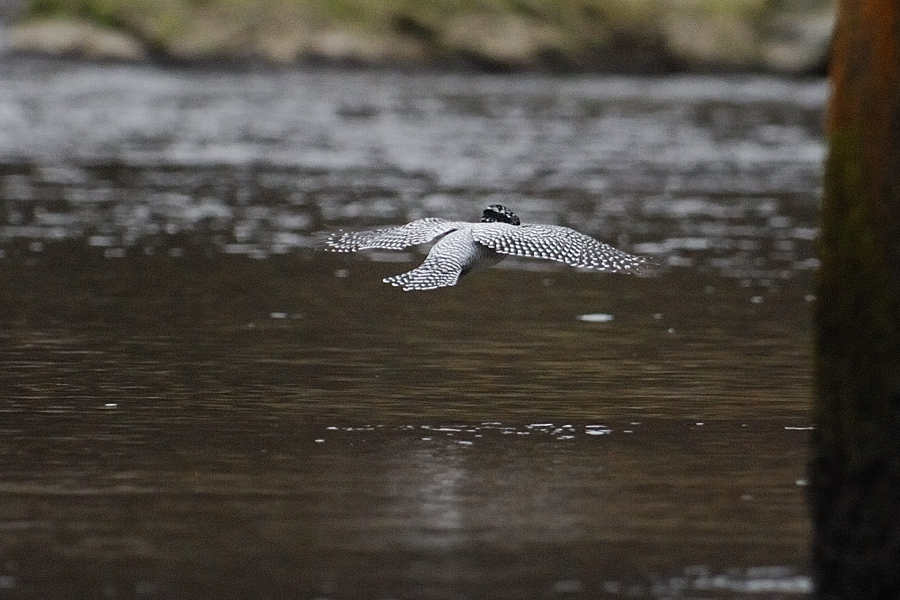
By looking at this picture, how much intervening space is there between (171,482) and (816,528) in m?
3.10

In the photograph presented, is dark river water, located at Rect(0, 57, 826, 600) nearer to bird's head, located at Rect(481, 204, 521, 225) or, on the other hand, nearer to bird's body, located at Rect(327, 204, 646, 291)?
bird's body, located at Rect(327, 204, 646, 291)

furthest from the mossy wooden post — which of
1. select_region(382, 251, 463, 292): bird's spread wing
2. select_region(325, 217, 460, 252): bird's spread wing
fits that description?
select_region(325, 217, 460, 252): bird's spread wing

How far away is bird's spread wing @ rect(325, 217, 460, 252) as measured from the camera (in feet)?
38.4

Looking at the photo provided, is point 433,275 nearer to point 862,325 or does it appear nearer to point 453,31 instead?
point 862,325

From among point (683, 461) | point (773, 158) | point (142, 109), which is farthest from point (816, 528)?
point (142, 109)

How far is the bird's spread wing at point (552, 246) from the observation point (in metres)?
11.6

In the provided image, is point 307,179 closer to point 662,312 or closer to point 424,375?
point 662,312

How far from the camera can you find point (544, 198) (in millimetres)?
24500

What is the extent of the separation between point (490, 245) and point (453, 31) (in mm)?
43615

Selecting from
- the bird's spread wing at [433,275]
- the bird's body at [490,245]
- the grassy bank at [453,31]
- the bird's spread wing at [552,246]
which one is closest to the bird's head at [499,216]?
the bird's body at [490,245]

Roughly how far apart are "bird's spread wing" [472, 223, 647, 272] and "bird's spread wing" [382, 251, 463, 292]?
0.33 metres

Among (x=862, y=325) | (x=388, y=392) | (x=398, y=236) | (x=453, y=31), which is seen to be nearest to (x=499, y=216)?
(x=398, y=236)

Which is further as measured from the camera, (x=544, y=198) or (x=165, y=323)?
(x=544, y=198)

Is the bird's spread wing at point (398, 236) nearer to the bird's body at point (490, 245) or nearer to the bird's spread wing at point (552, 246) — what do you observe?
the bird's body at point (490, 245)
